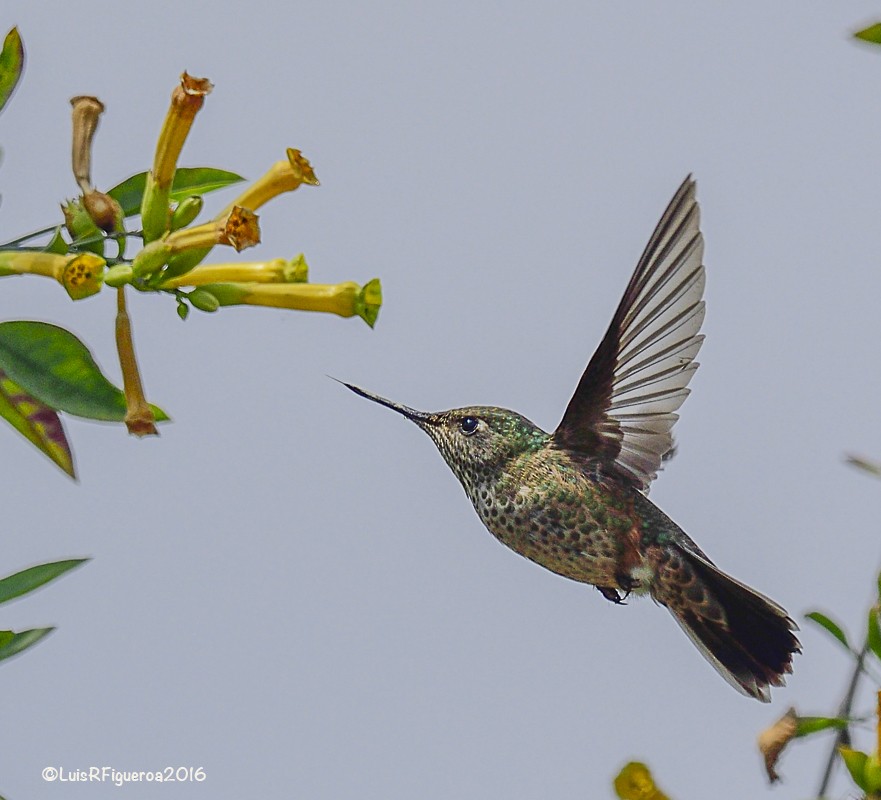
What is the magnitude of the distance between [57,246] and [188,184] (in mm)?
683

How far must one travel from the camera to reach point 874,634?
295 centimetres

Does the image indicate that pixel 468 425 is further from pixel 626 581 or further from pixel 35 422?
pixel 35 422

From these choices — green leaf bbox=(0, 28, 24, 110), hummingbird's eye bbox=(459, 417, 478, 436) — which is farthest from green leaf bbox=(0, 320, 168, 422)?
hummingbird's eye bbox=(459, 417, 478, 436)

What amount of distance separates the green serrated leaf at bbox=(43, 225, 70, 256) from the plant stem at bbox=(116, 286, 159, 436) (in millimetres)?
146

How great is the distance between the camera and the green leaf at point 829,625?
3.23m

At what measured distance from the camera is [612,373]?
4.52 metres

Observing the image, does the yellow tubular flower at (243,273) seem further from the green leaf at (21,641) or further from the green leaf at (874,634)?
the green leaf at (874,634)

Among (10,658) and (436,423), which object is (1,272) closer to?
(10,658)

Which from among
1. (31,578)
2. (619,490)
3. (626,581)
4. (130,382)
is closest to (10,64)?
(130,382)

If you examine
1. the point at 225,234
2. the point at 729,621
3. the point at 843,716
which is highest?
the point at 225,234

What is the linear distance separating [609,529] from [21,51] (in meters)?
2.78

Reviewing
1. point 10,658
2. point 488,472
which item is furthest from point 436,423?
point 10,658

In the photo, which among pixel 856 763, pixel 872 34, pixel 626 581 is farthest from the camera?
pixel 626 581

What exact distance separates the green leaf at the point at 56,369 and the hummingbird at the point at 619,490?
185 centimetres
